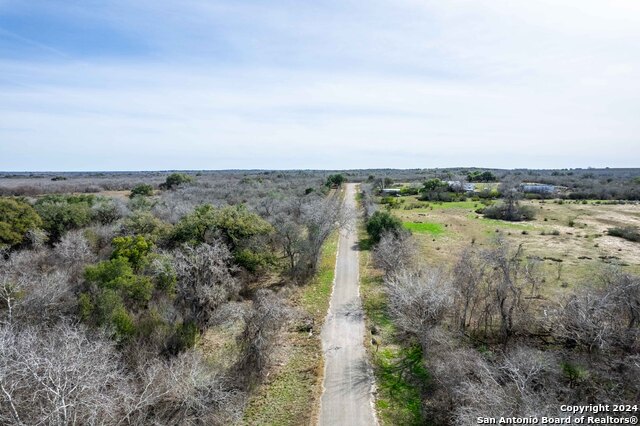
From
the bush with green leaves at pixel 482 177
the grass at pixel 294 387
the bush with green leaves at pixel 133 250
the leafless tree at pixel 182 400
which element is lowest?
the grass at pixel 294 387

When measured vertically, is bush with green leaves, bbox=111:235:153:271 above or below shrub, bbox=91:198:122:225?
below

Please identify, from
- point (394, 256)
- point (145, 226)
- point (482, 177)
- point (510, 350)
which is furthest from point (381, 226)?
point (482, 177)

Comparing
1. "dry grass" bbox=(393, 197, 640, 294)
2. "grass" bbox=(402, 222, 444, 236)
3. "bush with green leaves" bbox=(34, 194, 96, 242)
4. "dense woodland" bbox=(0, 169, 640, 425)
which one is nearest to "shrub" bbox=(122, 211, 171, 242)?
"dense woodland" bbox=(0, 169, 640, 425)

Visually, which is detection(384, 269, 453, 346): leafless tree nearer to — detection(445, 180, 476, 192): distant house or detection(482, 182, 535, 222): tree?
detection(482, 182, 535, 222): tree

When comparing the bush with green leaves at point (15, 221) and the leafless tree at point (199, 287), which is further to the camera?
the bush with green leaves at point (15, 221)

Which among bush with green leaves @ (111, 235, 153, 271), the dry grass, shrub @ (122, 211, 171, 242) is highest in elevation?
shrub @ (122, 211, 171, 242)

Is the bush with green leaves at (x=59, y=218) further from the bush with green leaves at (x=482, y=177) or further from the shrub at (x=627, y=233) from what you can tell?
the bush with green leaves at (x=482, y=177)

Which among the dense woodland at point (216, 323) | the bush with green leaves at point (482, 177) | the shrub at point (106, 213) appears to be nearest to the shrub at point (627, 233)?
the dense woodland at point (216, 323)
